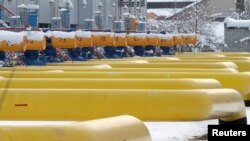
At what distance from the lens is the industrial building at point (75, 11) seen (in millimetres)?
24719

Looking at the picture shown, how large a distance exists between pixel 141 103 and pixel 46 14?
25.8 meters

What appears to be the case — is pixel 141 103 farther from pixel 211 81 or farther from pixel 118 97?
pixel 211 81

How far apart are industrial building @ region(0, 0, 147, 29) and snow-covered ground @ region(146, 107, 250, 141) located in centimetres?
1094

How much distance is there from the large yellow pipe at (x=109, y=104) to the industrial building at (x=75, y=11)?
39.5 ft

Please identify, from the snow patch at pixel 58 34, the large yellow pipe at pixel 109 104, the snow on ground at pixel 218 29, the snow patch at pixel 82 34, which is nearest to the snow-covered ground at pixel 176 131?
the large yellow pipe at pixel 109 104

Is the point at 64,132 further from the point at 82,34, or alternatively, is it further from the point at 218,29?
the point at 218,29

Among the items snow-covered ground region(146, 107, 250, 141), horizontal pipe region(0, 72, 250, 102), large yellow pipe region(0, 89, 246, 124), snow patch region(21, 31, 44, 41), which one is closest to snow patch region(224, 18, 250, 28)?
snow patch region(21, 31, 44, 41)

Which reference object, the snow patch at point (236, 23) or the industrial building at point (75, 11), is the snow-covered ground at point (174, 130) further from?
the snow patch at point (236, 23)

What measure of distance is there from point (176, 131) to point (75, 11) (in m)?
26.6

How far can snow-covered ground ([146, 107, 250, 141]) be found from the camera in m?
10.2


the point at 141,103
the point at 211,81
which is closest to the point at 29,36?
the point at 211,81

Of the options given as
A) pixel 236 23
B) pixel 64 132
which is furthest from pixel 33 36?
pixel 236 23

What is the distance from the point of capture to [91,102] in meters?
9.77

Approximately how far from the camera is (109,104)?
9758 millimetres
